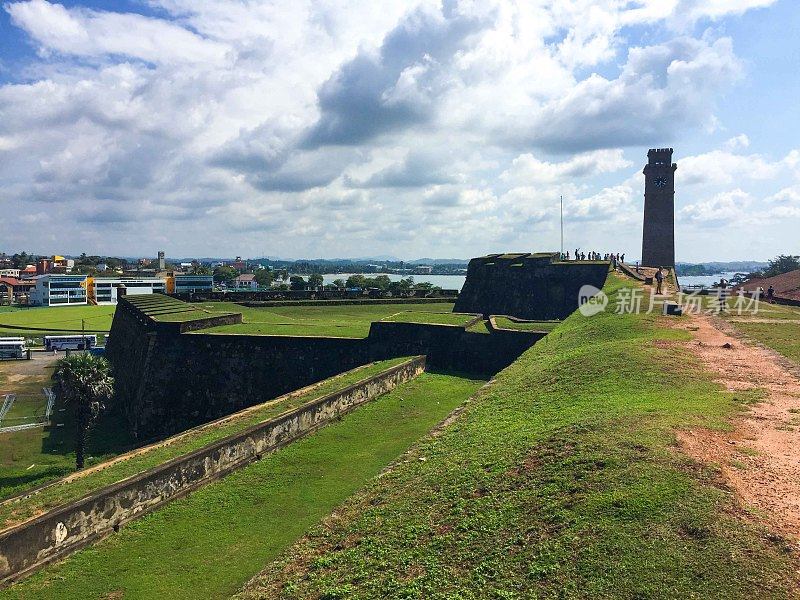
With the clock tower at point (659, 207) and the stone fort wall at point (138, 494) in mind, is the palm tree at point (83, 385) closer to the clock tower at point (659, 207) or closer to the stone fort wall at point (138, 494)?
the stone fort wall at point (138, 494)

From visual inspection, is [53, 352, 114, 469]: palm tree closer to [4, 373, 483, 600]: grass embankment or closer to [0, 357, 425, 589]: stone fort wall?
[0, 357, 425, 589]: stone fort wall

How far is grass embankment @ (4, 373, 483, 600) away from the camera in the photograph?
6082 mm

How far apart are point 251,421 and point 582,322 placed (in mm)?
10783

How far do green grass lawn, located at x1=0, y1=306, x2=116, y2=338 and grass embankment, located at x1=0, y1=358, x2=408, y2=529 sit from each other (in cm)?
4724

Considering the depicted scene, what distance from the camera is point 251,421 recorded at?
35.6 feet

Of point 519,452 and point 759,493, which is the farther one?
point 519,452

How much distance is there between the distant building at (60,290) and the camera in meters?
79.7

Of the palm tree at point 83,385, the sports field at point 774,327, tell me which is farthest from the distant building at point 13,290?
the sports field at point 774,327

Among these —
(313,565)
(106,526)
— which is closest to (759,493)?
(313,565)

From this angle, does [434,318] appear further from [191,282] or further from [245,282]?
[245,282]

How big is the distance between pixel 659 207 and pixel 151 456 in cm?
4215

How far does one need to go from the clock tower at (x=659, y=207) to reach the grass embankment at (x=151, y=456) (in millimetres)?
35863

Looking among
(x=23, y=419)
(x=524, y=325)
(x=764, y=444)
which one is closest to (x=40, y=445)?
(x=23, y=419)

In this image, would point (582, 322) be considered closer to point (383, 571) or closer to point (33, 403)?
point (383, 571)
